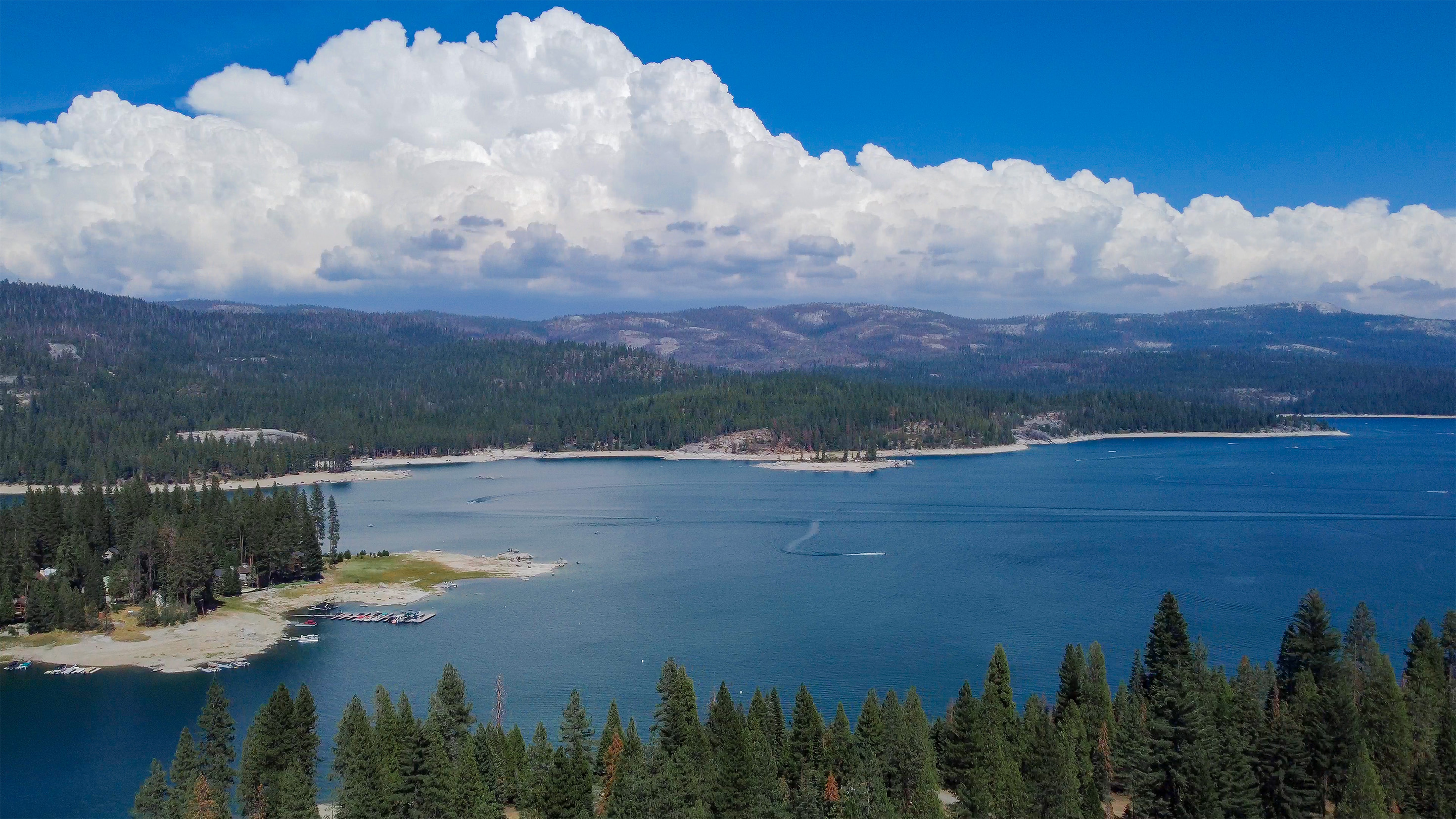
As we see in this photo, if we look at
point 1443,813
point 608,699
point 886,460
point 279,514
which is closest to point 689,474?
point 886,460

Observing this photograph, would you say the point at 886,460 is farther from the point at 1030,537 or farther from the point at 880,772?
the point at 880,772

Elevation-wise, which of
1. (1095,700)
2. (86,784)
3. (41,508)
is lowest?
(86,784)

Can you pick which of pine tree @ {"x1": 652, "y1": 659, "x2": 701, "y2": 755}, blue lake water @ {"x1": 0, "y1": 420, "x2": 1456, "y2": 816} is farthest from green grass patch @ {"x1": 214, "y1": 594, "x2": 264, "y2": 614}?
pine tree @ {"x1": 652, "y1": 659, "x2": 701, "y2": 755}

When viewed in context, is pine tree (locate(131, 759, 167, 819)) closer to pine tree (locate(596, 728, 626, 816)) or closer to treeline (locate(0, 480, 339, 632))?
pine tree (locate(596, 728, 626, 816))

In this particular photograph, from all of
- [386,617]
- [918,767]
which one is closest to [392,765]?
[918,767]

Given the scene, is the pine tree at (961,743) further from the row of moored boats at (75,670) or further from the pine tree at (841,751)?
the row of moored boats at (75,670)

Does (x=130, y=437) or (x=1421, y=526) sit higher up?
(x=130, y=437)

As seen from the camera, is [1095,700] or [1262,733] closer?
[1262,733]
